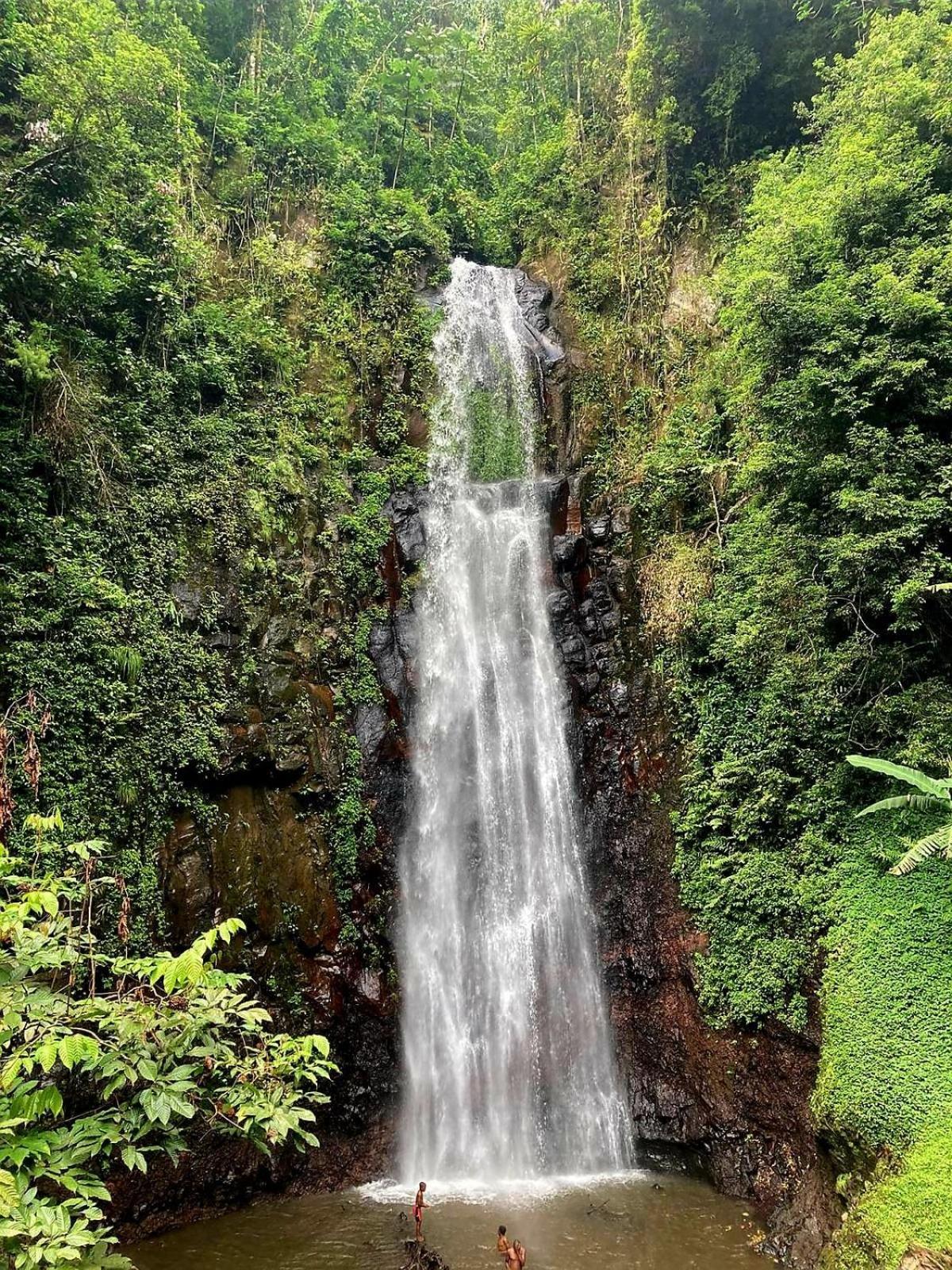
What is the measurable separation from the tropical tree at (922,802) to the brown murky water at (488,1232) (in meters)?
4.40

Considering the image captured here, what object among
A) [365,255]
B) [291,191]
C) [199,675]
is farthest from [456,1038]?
[291,191]

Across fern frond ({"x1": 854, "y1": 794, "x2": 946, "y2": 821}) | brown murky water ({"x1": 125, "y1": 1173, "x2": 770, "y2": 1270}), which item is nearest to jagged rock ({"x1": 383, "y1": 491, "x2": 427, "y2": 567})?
fern frond ({"x1": 854, "y1": 794, "x2": 946, "y2": 821})

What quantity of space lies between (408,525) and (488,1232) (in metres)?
11.2

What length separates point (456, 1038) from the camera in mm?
10188

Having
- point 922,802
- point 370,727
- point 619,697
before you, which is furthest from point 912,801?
point 370,727

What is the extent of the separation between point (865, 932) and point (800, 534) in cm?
508

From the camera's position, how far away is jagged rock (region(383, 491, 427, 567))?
14.1m

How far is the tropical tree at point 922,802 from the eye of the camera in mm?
6948

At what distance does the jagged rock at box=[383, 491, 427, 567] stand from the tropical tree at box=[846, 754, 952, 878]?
8940 mm

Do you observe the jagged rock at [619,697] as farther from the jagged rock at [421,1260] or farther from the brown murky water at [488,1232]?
the jagged rock at [421,1260]

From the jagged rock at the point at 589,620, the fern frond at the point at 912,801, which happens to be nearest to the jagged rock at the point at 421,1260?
the fern frond at the point at 912,801

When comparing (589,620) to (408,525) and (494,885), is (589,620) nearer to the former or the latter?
(408,525)

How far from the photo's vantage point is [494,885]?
37.2 ft

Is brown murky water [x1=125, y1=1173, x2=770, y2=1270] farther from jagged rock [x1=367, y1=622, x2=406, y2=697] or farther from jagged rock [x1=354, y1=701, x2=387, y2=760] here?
jagged rock [x1=367, y1=622, x2=406, y2=697]
